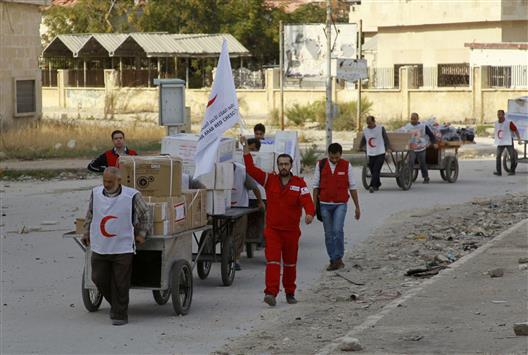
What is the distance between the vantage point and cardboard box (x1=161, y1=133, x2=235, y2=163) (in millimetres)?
14766

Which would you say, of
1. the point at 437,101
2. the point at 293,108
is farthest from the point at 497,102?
the point at 293,108

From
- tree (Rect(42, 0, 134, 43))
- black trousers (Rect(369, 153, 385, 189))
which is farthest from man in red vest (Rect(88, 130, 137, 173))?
tree (Rect(42, 0, 134, 43))

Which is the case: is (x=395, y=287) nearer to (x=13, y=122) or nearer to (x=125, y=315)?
(x=125, y=315)

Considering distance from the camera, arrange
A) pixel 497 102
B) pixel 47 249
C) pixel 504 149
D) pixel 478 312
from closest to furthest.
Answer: pixel 478 312, pixel 47 249, pixel 504 149, pixel 497 102

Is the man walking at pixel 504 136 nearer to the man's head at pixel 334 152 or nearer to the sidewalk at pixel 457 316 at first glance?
the man's head at pixel 334 152

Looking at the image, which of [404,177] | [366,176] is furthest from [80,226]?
[404,177]

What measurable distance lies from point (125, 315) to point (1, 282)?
321 centimetres

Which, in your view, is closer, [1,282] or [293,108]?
[1,282]

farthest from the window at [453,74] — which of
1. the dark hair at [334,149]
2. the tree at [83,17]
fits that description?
the dark hair at [334,149]

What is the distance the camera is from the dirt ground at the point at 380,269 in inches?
437

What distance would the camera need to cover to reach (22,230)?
19.2 m

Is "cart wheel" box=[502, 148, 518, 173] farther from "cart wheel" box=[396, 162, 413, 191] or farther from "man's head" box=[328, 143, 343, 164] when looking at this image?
"man's head" box=[328, 143, 343, 164]

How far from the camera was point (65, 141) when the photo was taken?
116 ft

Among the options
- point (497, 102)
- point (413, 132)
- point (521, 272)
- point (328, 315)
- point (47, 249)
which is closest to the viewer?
point (328, 315)
